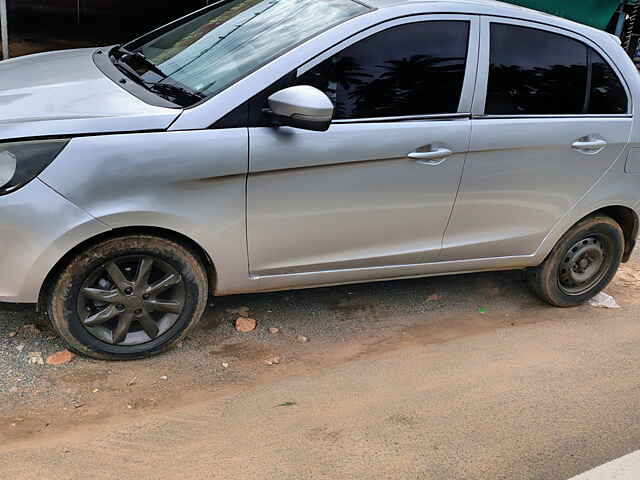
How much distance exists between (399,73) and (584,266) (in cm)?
197

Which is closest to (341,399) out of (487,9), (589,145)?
(589,145)

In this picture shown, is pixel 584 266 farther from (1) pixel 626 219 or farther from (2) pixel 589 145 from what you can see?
(2) pixel 589 145

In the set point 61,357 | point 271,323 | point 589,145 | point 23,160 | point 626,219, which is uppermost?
point 23,160

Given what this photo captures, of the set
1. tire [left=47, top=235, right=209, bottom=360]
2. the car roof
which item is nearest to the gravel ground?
tire [left=47, top=235, right=209, bottom=360]

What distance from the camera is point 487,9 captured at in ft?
12.6

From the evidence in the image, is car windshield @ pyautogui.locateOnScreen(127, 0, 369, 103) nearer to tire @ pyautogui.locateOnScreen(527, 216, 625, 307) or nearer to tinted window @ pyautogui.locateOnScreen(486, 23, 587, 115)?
tinted window @ pyautogui.locateOnScreen(486, 23, 587, 115)

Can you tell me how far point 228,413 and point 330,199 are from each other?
1142 mm

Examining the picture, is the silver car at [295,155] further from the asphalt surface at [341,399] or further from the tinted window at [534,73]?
the asphalt surface at [341,399]

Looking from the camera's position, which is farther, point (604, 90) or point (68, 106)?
point (604, 90)

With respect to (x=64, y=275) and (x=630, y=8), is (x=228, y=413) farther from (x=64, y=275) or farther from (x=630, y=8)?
(x=630, y=8)

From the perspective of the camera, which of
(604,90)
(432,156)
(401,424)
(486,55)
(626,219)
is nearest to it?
(401,424)

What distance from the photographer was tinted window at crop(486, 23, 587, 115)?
12.7 feet

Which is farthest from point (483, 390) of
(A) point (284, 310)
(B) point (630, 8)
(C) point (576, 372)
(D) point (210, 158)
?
(B) point (630, 8)

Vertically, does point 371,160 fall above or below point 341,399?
above
